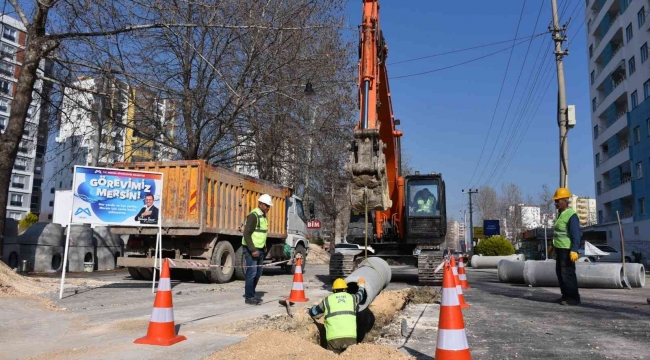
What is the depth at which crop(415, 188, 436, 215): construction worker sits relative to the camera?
13.1m

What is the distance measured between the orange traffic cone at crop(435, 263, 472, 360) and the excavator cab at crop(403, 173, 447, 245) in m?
9.00

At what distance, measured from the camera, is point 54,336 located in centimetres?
547

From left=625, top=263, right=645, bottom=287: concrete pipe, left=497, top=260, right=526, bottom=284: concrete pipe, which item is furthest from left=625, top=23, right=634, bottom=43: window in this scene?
left=497, top=260, right=526, bottom=284: concrete pipe

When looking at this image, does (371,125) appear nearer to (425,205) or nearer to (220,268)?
(425,205)

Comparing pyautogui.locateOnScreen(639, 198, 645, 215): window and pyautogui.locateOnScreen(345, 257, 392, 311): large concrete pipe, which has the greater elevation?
pyautogui.locateOnScreen(639, 198, 645, 215): window

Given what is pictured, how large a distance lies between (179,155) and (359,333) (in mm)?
15349

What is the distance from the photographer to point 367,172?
8.96 m

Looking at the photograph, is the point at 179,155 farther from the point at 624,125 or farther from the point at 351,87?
the point at 624,125

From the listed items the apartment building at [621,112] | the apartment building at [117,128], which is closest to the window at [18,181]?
the apartment building at [117,128]

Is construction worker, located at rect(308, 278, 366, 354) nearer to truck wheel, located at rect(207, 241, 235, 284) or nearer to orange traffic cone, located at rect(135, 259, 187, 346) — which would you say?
orange traffic cone, located at rect(135, 259, 187, 346)

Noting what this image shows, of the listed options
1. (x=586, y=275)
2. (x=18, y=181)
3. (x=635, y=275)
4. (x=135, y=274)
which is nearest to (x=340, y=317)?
(x=135, y=274)

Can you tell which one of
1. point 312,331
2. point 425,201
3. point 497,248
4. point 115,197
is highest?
point 425,201

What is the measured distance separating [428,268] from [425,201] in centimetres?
187

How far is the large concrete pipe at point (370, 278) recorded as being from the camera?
6804 mm
